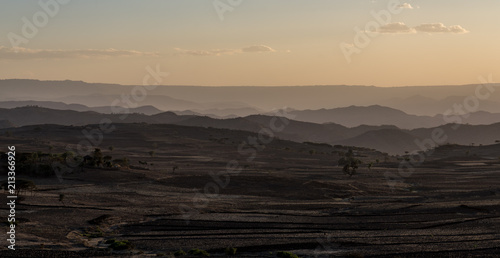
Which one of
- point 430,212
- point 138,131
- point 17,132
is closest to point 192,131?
point 138,131

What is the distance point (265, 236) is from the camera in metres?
40.2

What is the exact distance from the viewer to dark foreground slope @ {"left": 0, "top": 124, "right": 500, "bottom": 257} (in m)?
36.3

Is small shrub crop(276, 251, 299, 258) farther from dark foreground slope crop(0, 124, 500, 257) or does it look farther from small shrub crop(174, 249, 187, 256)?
small shrub crop(174, 249, 187, 256)

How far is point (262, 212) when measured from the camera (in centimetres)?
5206

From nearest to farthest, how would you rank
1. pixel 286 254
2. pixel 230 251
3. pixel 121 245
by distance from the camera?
pixel 286 254, pixel 230 251, pixel 121 245

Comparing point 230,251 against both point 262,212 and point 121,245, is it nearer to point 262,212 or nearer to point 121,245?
point 121,245

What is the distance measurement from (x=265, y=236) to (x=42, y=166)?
3935cm

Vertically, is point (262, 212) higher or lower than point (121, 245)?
higher

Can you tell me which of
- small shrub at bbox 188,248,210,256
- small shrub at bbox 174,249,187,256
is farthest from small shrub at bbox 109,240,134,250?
small shrub at bbox 188,248,210,256

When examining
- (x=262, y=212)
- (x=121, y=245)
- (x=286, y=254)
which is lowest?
(x=286, y=254)

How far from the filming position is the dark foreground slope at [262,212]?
3634cm

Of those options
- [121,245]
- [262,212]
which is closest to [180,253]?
[121,245]

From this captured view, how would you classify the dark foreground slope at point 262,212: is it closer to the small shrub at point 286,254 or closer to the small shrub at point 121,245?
the small shrub at point 121,245

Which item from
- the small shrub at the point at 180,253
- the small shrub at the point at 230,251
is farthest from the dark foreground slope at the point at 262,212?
the small shrub at the point at 180,253
